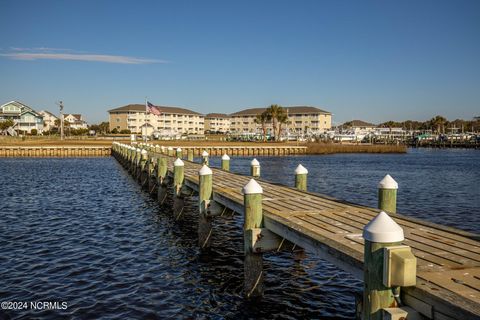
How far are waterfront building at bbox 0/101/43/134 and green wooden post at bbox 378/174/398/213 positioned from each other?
124604 mm

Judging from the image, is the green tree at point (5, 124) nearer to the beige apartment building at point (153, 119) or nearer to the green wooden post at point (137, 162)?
the beige apartment building at point (153, 119)

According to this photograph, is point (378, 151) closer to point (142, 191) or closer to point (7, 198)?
point (142, 191)

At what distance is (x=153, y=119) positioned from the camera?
145 m

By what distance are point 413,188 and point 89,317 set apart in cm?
2898

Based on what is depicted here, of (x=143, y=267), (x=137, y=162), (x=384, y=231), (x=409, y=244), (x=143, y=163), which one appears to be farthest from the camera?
(x=137, y=162)

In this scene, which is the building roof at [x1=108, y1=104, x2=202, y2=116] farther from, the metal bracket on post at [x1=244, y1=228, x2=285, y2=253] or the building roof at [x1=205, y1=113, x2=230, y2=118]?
the metal bracket on post at [x1=244, y1=228, x2=285, y2=253]

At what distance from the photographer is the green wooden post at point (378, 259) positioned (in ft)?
17.1

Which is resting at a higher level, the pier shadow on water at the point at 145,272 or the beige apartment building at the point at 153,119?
the beige apartment building at the point at 153,119

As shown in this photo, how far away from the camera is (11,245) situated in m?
15.2

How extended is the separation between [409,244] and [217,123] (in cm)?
16935

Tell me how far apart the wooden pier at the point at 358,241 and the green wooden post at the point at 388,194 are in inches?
3.7

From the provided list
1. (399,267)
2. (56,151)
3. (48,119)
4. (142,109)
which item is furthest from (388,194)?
(48,119)

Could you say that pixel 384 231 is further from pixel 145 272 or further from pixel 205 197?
pixel 205 197

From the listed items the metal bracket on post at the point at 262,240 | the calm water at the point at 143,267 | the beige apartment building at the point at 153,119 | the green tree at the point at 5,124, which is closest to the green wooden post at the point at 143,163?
the calm water at the point at 143,267
